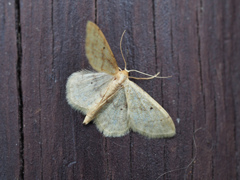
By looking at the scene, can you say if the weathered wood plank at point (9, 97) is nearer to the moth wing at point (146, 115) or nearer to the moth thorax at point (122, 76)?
the moth thorax at point (122, 76)

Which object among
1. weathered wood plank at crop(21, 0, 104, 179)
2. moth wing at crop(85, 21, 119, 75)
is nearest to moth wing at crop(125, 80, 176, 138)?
moth wing at crop(85, 21, 119, 75)

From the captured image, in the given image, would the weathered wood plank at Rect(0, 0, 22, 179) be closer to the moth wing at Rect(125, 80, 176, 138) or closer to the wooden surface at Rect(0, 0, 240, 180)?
the wooden surface at Rect(0, 0, 240, 180)

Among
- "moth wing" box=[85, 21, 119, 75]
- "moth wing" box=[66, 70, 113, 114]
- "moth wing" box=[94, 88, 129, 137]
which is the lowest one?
"moth wing" box=[94, 88, 129, 137]

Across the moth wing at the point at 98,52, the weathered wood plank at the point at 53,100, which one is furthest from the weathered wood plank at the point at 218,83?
the weathered wood plank at the point at 53,100

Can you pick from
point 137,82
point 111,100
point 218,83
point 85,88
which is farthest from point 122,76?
point 218,83

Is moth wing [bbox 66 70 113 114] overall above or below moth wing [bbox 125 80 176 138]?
above

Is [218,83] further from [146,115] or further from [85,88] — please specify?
[85,88]
